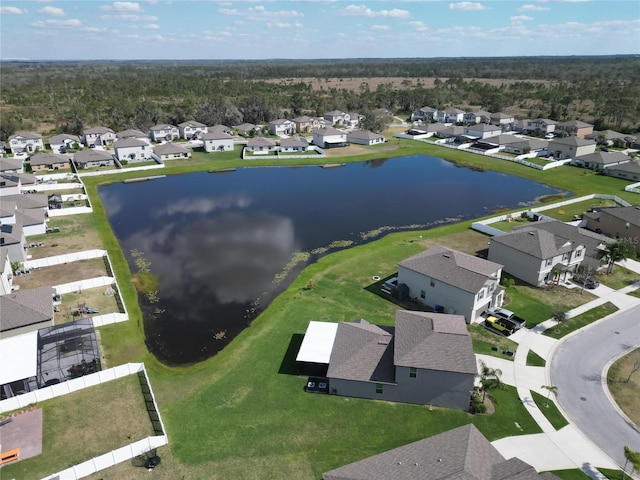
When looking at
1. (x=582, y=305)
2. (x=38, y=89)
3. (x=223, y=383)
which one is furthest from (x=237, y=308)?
(x=38, y=89)

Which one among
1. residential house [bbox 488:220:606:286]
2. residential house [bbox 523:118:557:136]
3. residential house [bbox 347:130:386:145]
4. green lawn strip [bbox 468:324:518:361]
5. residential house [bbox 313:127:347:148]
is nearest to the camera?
green lawn strip [bbox 468:324:518:361]

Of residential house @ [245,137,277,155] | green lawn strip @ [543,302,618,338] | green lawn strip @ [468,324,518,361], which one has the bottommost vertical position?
green lawn strip @ [468,324,518,361]

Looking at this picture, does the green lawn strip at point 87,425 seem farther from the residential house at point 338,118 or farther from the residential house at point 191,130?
the residential house at point 338,118

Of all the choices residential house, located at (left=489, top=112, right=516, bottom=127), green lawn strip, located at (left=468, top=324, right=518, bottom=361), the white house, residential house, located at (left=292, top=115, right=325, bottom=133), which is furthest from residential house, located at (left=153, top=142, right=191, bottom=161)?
residential house, located at (left=489, top=112, right=516, bottom=127)

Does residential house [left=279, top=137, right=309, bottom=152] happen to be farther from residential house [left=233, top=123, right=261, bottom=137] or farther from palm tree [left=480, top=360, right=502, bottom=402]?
palm tree [left=480, top=360, right=502, bottom=402]

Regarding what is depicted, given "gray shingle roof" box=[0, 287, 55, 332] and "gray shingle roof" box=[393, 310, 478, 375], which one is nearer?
"gray shingle roof" box=[393, 310, 478, 375]

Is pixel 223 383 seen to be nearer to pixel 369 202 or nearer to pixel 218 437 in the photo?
pixel 218 437

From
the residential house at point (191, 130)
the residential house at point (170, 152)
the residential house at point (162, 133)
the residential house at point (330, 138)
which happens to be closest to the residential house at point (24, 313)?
the residential house at point (170, 152)
